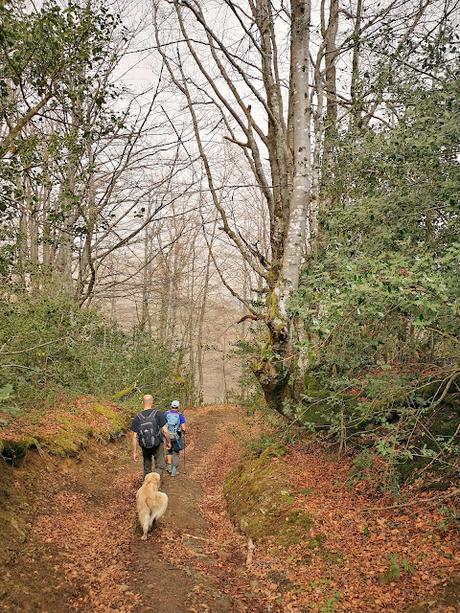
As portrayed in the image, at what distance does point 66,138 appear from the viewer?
6.77 meters

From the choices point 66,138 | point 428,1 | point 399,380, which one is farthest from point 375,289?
point 428,1

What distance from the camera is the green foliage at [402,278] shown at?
3707 millimetres

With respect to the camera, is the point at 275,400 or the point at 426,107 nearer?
the point at 426,107

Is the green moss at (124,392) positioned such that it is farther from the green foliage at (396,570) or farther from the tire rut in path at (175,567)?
the green foliage at (396,570)

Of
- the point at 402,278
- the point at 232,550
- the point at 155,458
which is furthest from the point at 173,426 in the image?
the point at 402,278

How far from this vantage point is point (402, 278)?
3334mm

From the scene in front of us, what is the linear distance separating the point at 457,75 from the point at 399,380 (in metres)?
3.89

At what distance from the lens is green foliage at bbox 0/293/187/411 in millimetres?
8578

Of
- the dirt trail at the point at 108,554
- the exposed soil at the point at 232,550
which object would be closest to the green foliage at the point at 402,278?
the exposed soil at the point at 232,550

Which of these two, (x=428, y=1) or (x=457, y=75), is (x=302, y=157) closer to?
(x=457, y=75)

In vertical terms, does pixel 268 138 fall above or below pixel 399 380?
above

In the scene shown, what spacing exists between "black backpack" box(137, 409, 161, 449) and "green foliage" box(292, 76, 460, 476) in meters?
3.41

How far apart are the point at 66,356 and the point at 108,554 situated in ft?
23.1

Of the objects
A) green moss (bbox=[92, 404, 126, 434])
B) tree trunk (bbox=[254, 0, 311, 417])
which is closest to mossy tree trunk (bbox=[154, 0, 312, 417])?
tree trunk (bbox=[254, 0, 311, 417])
